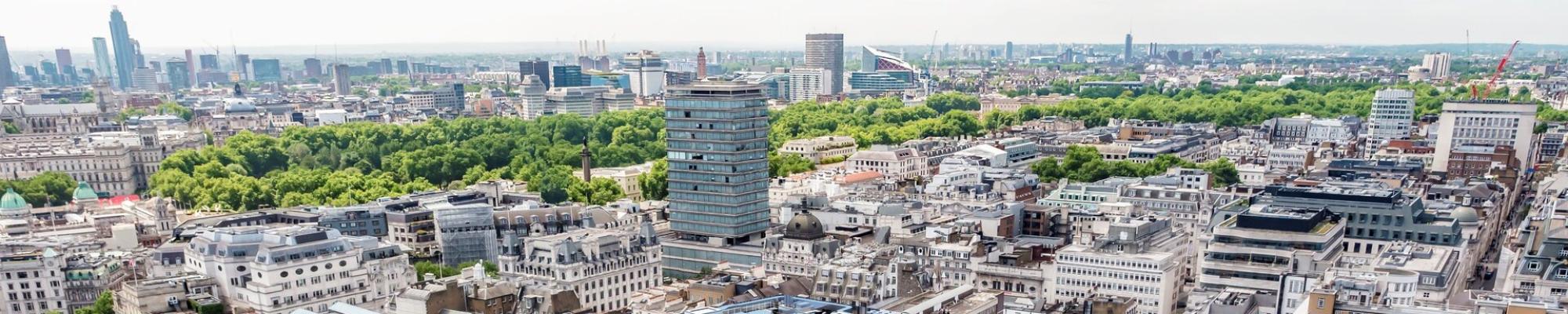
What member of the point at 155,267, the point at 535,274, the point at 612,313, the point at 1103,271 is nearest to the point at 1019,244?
the point at 1103,271

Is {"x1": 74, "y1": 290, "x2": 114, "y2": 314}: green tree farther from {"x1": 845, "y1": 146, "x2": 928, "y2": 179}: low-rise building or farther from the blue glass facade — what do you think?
{"x1": 845, "y1": 146, "x2": 928, "y2": 179}: low-rise building

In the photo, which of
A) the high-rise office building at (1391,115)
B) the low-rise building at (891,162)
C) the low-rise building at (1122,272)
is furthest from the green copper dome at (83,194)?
the high-rise office building at (1391,115)

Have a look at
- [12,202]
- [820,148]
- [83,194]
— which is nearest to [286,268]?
[12,202]

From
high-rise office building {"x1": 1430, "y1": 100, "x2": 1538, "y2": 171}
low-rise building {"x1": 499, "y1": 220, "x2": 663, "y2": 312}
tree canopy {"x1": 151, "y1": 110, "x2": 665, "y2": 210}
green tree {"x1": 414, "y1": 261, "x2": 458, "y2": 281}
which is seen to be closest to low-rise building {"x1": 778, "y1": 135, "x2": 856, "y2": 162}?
tree canopy {"x1": 151, "y1": 110, "x2": 665, "y2": 210}

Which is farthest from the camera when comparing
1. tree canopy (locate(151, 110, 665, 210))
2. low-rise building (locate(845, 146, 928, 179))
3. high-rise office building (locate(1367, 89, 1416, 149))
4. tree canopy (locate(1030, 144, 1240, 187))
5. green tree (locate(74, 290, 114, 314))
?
high-rise office building (locate(1367, 89, 1416, 149))

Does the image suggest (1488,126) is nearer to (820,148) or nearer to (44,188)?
(820,148)

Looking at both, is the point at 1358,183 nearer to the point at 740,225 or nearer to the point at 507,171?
the point at 740,225
